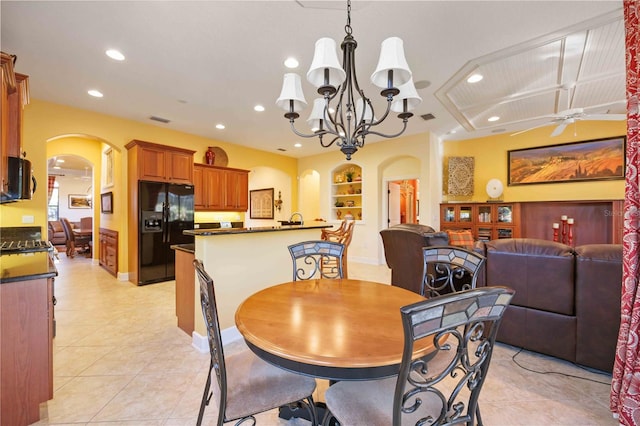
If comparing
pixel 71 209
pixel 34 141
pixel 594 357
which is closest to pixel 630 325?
pixel 594 357

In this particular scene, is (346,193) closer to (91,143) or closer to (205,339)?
(205,339)

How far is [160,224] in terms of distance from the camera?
15.3ft

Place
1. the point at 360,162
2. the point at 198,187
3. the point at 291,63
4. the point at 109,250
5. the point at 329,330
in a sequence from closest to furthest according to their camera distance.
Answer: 1. the point at 329,330
2. the point at 291,63
3. the point at 109,250
4. the point at 198,187
5. the point at 360,162

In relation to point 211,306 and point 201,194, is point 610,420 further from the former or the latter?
point 201,194

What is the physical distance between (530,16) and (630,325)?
2.47 meters

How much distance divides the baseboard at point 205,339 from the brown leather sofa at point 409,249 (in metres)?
2.00

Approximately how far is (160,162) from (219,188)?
4.68 feet

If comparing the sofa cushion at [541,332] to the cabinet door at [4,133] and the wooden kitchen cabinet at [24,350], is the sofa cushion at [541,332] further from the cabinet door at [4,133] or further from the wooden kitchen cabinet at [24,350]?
the cabinet door at [4,133]

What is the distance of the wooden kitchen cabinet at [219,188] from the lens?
5.67 meters

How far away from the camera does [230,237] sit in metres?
2.53

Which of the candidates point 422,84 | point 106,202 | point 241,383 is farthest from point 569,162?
point 106,202

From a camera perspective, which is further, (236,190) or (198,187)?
(236,190)

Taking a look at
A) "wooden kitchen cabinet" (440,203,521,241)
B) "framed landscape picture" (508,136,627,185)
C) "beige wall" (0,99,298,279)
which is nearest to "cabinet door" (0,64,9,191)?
"beige wall" (0,99,298,279)

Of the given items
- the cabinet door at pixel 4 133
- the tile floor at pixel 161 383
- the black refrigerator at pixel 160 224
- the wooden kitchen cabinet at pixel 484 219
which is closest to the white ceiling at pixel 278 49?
the cabinet door at pixel 4 133
